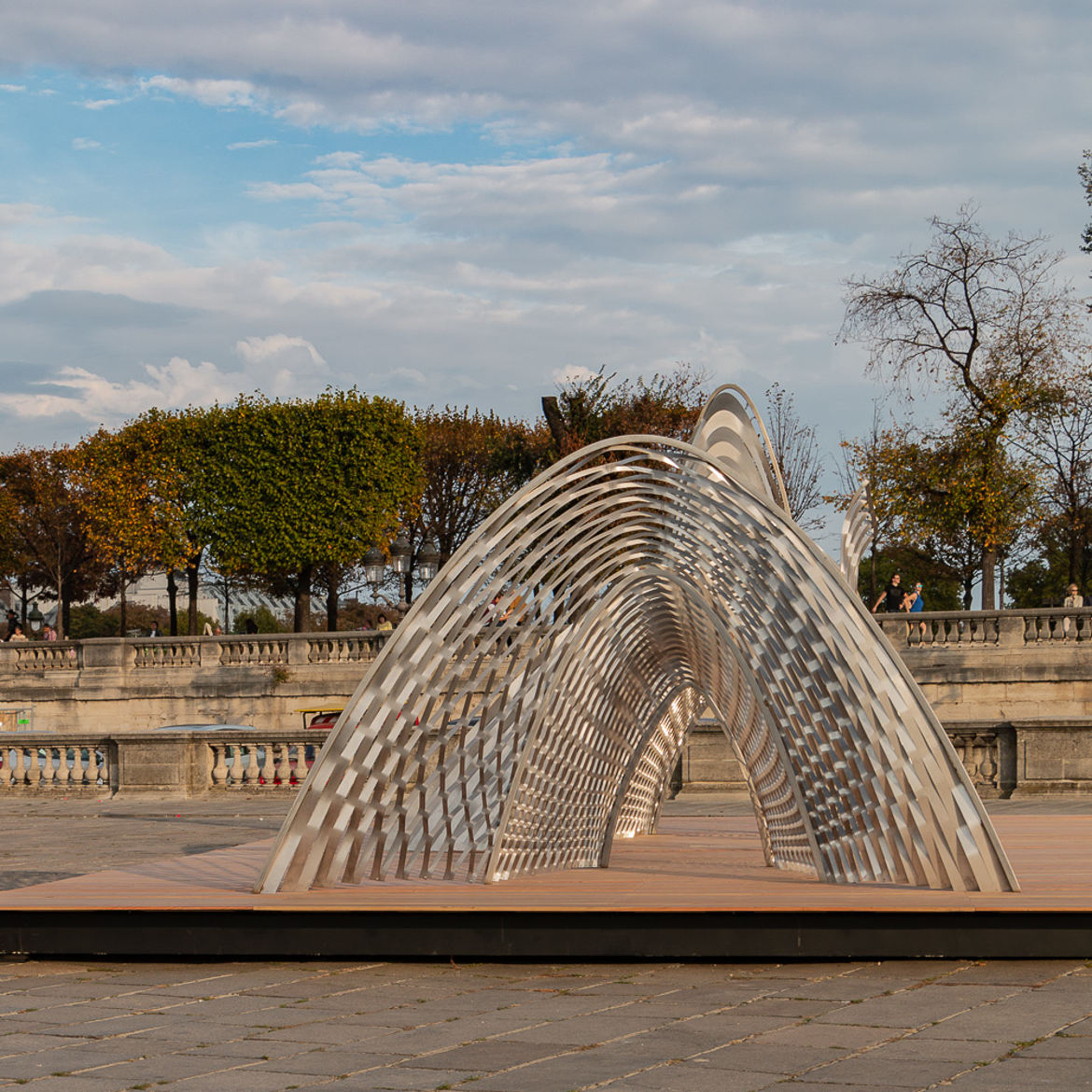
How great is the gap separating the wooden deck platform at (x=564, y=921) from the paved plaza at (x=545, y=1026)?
11 centimetres

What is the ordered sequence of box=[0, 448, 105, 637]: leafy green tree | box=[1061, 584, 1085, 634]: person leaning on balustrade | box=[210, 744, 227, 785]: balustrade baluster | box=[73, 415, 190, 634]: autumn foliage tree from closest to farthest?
box=[210, 744, 227, 785]: balustrade baluster → box=[1061, 584, 1085, 634]: person leaning on balustrade → box=[73, 415, 190, 634]: autumn foliage tree → box=[0, 448, 105, 637]: leafy green tree

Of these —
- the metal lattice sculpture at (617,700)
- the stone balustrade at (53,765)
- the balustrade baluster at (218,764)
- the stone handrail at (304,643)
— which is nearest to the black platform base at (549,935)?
the metal lattice sculpture at (617,700)

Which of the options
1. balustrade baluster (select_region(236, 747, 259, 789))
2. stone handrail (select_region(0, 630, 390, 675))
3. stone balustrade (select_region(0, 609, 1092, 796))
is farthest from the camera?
stone handrail (select_region(0, 630, 390, 675))

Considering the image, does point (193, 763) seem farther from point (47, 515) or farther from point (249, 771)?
point (47, 515)

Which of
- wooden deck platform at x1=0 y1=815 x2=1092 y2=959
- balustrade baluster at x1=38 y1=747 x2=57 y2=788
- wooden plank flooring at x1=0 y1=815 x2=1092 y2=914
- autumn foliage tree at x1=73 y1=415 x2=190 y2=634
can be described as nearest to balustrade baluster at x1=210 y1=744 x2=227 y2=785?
balustrade baluster at x1=38 y1=747 x2=57 y2=788

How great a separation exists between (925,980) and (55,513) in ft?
209

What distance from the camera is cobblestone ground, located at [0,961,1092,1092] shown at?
5.12m

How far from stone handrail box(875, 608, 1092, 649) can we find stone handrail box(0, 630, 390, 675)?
13.5m

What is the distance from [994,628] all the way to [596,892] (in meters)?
26.1

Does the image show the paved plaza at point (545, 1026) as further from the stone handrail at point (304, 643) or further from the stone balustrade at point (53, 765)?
the stone handrail at point (304, 643)

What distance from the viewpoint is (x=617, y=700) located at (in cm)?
1185

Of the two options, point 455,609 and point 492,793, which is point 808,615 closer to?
point 455,609

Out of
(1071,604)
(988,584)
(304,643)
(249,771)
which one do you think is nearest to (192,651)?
(304,643)

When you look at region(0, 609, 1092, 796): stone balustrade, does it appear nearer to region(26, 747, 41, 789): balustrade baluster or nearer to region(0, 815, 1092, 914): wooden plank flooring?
region(26, 747, 41, 789): balustrade baluster
